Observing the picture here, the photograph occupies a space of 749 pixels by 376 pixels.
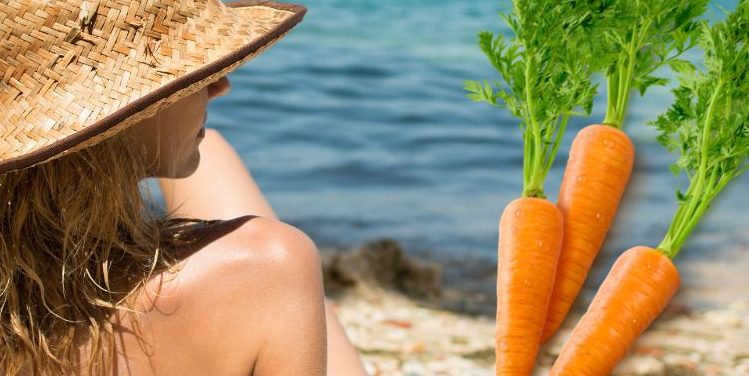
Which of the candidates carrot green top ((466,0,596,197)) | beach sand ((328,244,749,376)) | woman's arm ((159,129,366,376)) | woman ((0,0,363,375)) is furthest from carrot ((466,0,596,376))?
woman's arm ((159,129,366,376))

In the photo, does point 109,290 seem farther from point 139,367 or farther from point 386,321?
point 386,321

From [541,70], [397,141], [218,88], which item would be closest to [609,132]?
[541,70]

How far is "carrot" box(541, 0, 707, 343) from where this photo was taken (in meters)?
1.45

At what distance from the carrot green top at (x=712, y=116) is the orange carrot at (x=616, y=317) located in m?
0.13

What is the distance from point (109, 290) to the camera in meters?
1.46

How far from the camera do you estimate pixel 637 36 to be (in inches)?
57.6

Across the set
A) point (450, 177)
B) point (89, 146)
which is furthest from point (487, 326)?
point (450, 177)

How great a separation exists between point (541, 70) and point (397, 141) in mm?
4027

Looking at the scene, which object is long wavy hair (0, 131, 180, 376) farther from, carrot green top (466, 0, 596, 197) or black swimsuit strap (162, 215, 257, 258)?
carrot green top (466, 0, 596, 197)

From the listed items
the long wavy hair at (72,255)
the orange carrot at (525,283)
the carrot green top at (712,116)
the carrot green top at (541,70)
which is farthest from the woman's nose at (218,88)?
the carrot green top at (712,116)

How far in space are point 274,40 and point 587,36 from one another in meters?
0.42

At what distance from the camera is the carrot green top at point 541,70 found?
144cm

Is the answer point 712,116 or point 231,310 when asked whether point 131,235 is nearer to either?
point 231,310

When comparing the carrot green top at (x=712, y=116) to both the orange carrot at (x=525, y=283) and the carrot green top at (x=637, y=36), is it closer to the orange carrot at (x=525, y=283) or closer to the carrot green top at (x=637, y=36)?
the carrot green top at (x=637, y=36)
